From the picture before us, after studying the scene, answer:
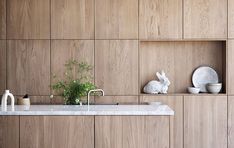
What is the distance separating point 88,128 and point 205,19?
7.59 ft

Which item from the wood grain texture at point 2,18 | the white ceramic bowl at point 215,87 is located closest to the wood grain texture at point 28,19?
the wood grain texture at point 2,18

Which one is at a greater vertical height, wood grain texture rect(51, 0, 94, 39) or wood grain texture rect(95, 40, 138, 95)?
wood grain texture rect(51, 0, 94, 39)

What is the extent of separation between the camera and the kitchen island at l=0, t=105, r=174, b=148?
3.47m

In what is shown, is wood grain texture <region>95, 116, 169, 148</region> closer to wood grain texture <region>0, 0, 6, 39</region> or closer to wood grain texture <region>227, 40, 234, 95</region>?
wood grain texture <region>227, 40, 234, 95</region>

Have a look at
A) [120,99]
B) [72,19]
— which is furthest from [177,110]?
[72,19]

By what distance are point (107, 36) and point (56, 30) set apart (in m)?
0.67

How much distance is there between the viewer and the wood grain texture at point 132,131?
3473 millimetres

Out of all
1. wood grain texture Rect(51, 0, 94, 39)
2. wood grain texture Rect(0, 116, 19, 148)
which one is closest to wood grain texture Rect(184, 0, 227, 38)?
wood grain texture Rect(51, 0, 94, 39)

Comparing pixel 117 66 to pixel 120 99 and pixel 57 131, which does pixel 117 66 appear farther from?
pixel 57 131


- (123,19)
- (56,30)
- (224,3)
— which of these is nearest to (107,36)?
(123,19)

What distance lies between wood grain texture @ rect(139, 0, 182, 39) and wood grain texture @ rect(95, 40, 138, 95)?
0.24 m

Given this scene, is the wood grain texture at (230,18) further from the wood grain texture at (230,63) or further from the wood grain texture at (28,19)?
the wood grain texture at (28,19)

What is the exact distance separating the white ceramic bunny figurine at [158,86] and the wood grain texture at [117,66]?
245mm

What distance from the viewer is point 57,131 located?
3490 millimetres
